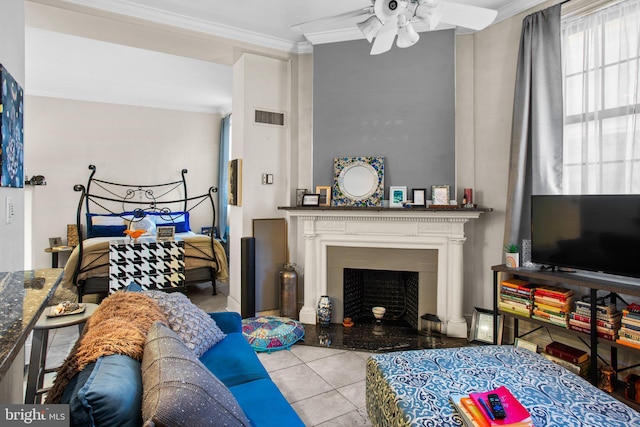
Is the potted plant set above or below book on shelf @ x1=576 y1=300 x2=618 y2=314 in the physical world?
above

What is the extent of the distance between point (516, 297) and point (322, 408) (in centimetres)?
173

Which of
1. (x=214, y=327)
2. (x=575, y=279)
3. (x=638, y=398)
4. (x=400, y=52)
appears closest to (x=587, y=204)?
(x=575, y=279)

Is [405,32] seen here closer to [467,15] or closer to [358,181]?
[467,15]

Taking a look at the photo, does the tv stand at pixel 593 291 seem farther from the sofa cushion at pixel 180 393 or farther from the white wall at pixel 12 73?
the white wall at pixel 12 73

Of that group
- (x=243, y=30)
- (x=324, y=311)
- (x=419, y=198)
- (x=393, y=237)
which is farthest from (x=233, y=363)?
(x=243, y=30)

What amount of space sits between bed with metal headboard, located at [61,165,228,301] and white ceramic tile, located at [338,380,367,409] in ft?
9.37

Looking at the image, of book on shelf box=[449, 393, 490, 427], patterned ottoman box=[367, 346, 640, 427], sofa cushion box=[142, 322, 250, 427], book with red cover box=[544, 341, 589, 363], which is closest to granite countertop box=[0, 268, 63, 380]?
sofa cushion box=[142, 322, 250, 427]

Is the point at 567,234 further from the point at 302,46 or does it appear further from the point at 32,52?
the point at 32,52

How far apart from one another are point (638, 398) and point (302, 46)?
4.01 meters

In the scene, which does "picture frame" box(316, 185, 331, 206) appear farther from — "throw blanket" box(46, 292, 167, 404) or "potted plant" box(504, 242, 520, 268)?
"throw blanket" box(46, 292, 167, 404)

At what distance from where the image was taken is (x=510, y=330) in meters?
3.12

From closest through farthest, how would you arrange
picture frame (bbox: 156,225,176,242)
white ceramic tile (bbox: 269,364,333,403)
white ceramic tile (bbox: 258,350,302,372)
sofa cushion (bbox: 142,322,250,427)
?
sofa cushion (bbox: 142,322,250,427) → white ceramic tile (bbox: 269,364,333,403) → white ceramic tile (bbox: 258,350,302,372) → picture frame (bbox: 156,225,176,242)

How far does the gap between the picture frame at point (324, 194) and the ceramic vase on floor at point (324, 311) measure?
96cm

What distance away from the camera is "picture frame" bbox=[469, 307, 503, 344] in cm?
306
